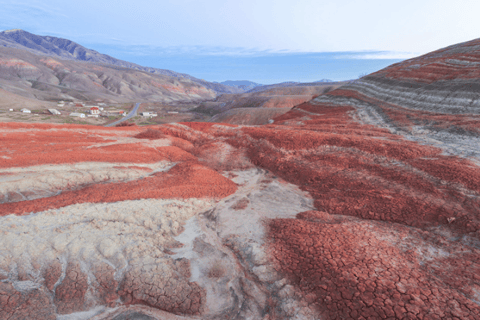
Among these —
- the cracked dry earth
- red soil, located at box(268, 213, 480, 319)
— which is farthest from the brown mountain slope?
red soil, located at box(268, 213, 480, 319)

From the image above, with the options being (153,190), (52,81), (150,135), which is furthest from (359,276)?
(52,81)

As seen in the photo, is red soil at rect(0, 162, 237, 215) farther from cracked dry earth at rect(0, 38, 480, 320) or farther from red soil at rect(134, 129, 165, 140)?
red soil at rect(134, 129, 165, 140)

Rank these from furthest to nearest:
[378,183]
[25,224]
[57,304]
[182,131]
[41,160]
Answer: [182,131]
[41,160]
[378,183]
[25,224]
[57,304]

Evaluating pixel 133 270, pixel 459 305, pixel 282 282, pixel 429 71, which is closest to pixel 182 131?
pixel 133 270

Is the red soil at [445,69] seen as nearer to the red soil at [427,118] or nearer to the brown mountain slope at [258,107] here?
the red soil at [427,118]

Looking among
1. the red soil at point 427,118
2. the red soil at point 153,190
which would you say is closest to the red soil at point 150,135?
the red soil at point 153,190

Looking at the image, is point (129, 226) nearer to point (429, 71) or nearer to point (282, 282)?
point (282, 282)
